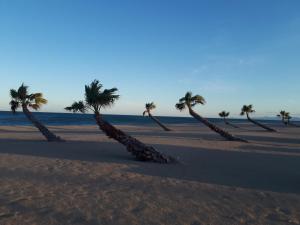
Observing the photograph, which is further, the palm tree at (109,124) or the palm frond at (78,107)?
the palm frond at (78,107)

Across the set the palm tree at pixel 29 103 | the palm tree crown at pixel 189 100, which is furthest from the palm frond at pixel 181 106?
the palm tree at pixel 29 103

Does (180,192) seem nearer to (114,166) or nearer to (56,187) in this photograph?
(56,187)

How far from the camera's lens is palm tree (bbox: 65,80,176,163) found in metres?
13.8

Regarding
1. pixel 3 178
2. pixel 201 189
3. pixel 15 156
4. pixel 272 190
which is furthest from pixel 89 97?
pixel 272 190

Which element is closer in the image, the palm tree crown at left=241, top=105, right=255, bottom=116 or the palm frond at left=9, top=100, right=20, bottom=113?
the palm frond at left=9, top=100, right=20, bottom=113

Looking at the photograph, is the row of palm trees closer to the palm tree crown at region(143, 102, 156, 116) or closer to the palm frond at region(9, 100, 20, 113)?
the palm frond at region(9, 100, 20, 113)

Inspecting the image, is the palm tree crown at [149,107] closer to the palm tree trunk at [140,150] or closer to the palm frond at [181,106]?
the palm frond at [181,106]

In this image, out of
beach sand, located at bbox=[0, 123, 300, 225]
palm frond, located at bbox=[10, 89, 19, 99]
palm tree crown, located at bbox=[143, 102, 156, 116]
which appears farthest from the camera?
palm tree crown, located at bbox=[143, 102, 156, 116]

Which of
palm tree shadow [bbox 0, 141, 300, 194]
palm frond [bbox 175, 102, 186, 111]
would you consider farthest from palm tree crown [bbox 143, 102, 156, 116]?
palm tree shadow [bbox 0, 141, 300, 194]

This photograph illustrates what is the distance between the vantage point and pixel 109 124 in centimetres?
1597

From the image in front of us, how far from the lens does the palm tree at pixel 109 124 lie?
45.3 ft

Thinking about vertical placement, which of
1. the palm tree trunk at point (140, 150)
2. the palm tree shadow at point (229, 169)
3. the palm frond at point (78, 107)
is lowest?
the palm tree shadow at point (229, 169)

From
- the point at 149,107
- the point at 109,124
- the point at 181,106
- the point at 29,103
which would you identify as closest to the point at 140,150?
the point at 109,124

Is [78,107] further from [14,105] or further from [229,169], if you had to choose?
[229,169]
